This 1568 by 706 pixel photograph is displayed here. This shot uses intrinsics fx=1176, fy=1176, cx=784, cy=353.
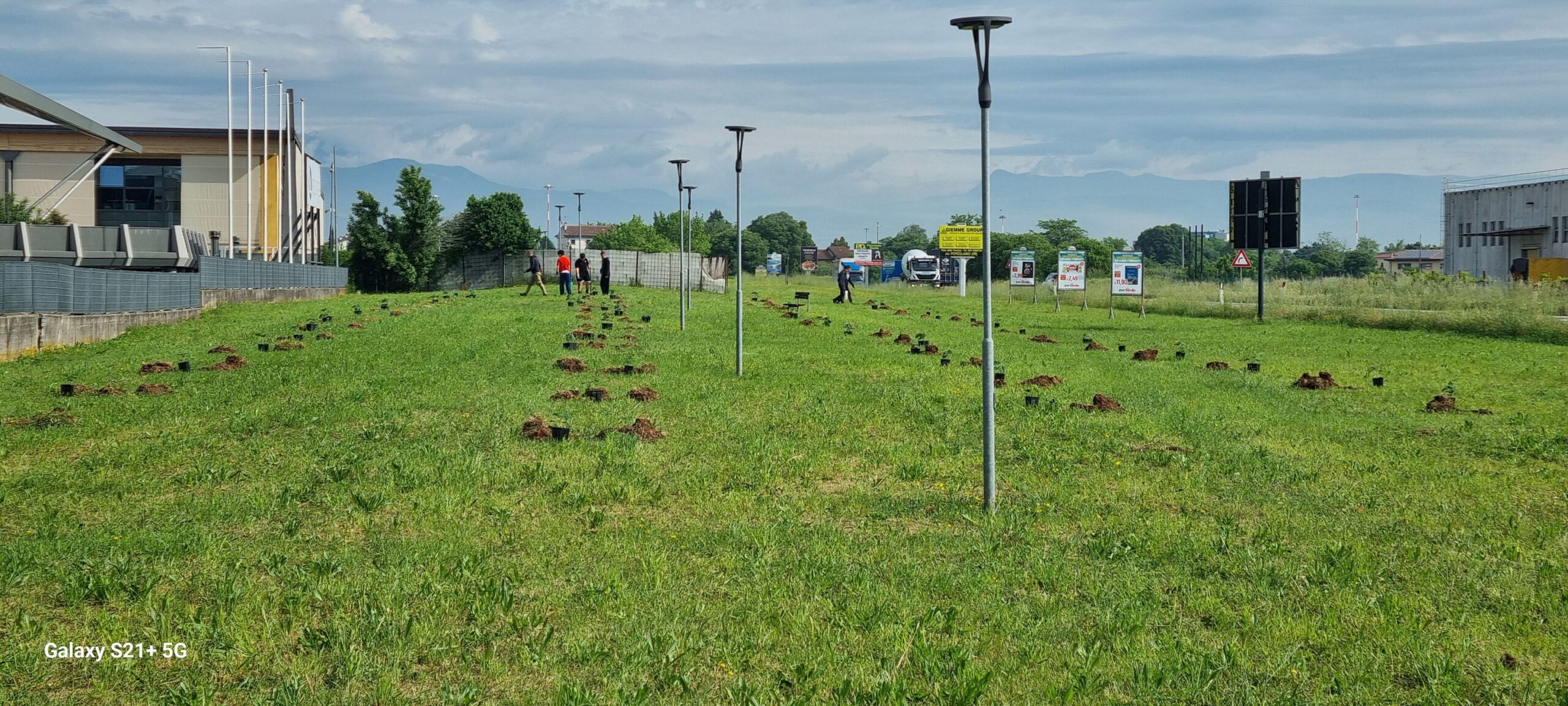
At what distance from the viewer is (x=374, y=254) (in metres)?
74.8

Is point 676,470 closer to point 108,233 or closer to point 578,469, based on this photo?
point 578,469

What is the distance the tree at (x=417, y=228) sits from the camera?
75812 mm

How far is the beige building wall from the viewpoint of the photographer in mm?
77750

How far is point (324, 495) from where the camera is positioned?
966cm

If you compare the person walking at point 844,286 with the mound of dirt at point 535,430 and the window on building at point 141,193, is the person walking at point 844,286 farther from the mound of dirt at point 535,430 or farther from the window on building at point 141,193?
the window on building at point 141,193

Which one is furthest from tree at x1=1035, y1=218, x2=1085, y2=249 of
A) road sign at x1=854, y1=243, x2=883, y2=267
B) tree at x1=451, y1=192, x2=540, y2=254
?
tree at x1=451, y1=192, x2=540, y2=254

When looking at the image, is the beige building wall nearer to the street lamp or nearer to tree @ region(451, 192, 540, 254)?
tree @ region(451, 192, 540, 254)

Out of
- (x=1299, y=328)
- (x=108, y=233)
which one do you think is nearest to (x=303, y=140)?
(x=108, y=233)

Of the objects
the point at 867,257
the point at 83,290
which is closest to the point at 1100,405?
the point at 83,290

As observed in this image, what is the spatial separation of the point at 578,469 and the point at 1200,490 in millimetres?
5735

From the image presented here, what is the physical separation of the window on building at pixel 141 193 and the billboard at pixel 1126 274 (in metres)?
Answer: 64.1

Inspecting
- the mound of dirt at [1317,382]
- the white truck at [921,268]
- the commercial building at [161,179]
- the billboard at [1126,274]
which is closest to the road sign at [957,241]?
the white truck at [921,268]

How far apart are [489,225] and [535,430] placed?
70.0 meters

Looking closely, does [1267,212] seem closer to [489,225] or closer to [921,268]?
[489,225]
